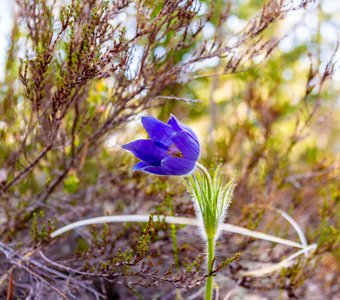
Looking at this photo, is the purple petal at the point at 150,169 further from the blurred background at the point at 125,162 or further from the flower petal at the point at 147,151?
the blurred background at the point at 125,162

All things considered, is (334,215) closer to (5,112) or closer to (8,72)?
(5,112)

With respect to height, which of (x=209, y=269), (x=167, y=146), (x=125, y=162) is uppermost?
(x=125, y=162)

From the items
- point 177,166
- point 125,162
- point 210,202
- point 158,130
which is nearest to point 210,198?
point 210,202

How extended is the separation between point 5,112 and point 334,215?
1.70 metres

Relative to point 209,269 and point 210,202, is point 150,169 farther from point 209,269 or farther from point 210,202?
point 209,269

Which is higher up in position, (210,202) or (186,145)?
(186,145)

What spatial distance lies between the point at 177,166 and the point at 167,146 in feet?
0.22

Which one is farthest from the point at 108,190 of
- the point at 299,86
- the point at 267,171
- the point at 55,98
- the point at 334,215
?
the point at 299,86

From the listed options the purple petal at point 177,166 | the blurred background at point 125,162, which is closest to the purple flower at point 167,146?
the purple petal at point 177,166

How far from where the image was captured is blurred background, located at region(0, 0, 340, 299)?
1.57 metres

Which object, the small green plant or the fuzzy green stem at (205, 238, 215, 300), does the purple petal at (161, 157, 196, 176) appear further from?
the fuzzy green stem at (205, 238, 215, 300)

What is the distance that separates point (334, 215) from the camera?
7.71ft

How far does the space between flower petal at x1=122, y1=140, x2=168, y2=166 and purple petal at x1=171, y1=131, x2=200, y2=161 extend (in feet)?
0.16

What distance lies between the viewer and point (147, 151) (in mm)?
1322
